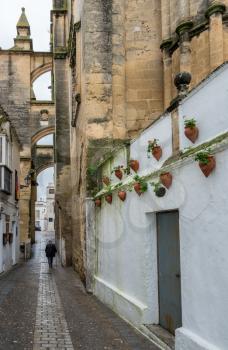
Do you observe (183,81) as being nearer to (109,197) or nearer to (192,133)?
(192,133)

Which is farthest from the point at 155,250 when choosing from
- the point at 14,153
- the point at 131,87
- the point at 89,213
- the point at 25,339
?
the point at 14,153

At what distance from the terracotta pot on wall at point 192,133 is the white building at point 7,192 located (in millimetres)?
12838

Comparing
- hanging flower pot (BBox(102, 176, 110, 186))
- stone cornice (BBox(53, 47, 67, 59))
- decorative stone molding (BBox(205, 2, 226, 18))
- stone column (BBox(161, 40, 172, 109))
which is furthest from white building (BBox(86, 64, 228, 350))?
stone cornice (BBox(53, 47, 67, 59))

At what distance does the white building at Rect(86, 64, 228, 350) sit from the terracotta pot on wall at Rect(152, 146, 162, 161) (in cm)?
9

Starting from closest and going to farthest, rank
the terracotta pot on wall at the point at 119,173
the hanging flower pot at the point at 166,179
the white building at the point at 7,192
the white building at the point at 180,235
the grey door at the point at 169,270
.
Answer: the white building at the point at 180,235 → the hanging flower pot at the point at 166,179 → the grey door at the point at 169,270 → the terracotta pot on wall at the point at 119,173 → the white building at the point at 7,192

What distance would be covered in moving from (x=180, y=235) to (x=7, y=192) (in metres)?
13.9

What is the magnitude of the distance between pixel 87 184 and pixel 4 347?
6.77 meters

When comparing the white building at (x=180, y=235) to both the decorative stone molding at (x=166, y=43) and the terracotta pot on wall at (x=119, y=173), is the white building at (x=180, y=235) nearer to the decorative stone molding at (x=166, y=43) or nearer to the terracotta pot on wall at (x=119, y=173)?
the terracotta pot on wall at (x=119, y=173)

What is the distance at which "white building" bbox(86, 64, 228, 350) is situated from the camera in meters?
5.27

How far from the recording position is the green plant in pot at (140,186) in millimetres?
7885

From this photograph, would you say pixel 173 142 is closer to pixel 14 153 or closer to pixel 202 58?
pixel 202 58

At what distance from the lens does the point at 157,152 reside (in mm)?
7699

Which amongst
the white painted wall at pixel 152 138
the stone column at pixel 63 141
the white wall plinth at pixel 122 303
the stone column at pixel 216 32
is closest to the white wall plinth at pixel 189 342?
the white wall plinth at pixel 122 303

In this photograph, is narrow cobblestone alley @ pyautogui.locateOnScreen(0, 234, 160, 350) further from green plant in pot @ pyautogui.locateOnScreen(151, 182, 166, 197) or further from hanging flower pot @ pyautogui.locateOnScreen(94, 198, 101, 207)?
hanging flower pot @ pyautogui.locateOnScreen(94, 198, 101, 207)
